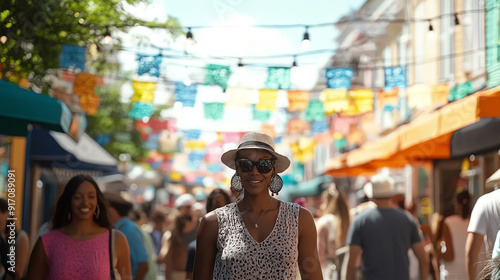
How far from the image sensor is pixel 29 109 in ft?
25.8

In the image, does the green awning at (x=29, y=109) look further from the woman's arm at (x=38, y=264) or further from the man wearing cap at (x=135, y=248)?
the woman's arm at (x=38, y=264)

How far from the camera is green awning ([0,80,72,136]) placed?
7.52 meters

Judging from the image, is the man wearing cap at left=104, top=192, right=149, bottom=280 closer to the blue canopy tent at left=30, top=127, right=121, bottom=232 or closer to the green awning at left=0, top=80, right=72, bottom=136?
the green awning at left=0, top=80, right=72, bottom=136

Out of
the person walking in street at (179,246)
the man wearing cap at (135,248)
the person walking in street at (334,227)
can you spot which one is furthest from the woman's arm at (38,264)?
the person walking in street at (334,227)

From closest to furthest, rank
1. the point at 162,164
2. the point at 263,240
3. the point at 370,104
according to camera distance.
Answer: the point at 263,240 → the point at 370,104 → the point at 162,164

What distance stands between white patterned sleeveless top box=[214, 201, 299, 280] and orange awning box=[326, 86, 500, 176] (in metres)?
5.05

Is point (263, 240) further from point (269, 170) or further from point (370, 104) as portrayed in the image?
point (370, 104)

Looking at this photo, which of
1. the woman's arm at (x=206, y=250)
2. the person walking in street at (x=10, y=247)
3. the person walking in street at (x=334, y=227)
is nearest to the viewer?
the woman's arm at (x=206, y=250)

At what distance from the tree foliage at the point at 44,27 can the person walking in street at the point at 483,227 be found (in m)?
5.71

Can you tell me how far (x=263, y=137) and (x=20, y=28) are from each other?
6194mm

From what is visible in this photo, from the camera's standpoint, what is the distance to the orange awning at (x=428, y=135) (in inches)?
353

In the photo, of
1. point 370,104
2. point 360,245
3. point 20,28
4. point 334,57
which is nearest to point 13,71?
point 20,28

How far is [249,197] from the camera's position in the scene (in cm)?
452

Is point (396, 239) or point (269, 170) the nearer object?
point (269, 170)
